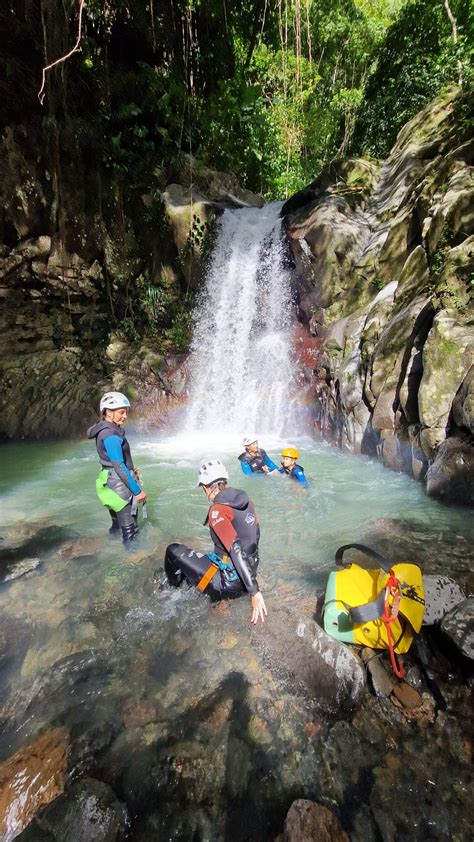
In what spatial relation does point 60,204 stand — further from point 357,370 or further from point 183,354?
point 357,370

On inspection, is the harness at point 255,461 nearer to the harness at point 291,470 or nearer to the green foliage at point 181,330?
the harness at point 291,470

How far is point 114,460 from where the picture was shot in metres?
4.09

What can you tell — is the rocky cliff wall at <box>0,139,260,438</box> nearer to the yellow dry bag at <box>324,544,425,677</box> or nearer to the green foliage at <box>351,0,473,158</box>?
the green foliage at <box>351,0,473,158</box>

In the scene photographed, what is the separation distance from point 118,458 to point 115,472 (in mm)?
214

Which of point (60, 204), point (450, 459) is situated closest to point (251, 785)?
point (450, 459)

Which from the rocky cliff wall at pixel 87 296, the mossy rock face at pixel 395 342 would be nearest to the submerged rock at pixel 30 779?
the mossy rock face at pixel 395 342

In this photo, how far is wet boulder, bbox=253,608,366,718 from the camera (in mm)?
2305

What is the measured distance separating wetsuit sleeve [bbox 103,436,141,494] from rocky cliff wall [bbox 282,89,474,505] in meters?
4.34

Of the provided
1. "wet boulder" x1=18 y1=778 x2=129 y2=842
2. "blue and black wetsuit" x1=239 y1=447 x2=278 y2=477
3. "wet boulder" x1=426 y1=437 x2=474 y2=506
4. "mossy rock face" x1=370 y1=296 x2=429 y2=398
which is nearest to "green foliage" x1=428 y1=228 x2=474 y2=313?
"mossy rock face" x1=370 y1=296 x2=429 y2=398

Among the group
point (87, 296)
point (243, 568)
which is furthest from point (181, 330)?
point (243, 568)

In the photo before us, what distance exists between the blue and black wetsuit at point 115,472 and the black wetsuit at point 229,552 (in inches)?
41.7

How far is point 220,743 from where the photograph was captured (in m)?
2.12

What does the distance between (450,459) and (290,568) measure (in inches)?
117

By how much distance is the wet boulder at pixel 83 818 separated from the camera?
1.72m
